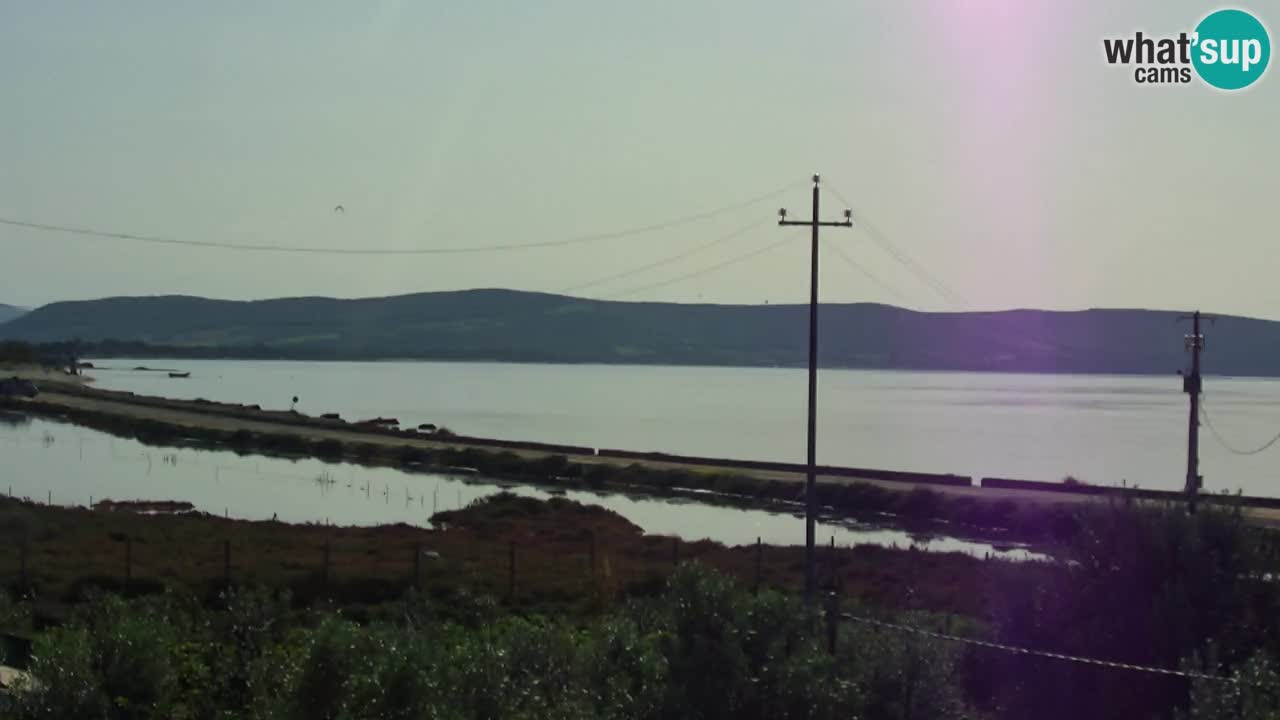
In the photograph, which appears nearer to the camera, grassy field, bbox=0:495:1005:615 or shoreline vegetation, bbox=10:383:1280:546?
grassy field, bbox=0:495:1005:615

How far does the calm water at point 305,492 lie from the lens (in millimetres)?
61094

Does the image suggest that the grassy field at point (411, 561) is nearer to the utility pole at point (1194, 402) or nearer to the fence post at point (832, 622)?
the utility pole at point (1194, 402)

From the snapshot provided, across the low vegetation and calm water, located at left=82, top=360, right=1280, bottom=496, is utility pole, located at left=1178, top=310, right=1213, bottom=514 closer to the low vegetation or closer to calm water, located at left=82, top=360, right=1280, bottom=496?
the low vegetation

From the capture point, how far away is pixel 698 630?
1399cm

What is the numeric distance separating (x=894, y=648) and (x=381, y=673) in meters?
5.79

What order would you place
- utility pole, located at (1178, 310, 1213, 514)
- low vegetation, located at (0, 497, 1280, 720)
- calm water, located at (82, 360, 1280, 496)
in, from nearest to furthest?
low vegetation, located at (0, 497, 1280, 720), utility pole, located at (1178, 310, 1213, 514), calm water, located at (82, 360, 1280, 496)

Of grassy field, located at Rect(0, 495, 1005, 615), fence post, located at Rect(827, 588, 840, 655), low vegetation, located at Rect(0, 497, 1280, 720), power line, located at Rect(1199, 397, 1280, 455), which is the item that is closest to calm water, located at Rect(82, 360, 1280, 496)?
power line, located at Rect(1199, 397, 1280, 455)

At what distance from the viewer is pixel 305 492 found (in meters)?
73.4

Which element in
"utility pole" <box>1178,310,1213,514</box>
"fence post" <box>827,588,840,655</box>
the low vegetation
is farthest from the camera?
"utility pole" <box>1178,310,1213,514</box>

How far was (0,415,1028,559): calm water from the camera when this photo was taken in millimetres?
61094

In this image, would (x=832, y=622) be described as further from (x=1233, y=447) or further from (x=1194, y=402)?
(x=1233, y=447)

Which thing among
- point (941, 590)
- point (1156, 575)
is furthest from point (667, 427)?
point (1156, 575)

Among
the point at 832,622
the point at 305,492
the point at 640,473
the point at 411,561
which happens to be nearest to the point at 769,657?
the point at 832,622


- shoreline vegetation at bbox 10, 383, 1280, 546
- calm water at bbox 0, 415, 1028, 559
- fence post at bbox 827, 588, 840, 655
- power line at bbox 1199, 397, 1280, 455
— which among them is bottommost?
calm water at bbox 0, 415, 1028, 559
